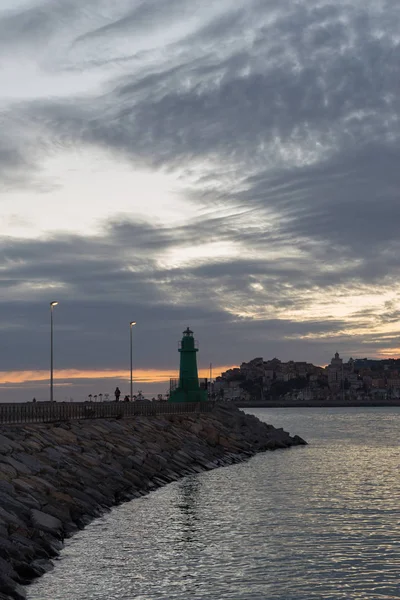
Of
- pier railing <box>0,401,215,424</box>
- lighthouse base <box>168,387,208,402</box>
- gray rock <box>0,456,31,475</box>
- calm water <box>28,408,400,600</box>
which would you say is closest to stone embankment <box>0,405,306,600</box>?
gray rock <box>0,456,31,475</box>

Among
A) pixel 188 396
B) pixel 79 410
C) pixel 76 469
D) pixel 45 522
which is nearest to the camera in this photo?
pixel 45 522

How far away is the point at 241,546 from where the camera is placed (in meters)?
23.0

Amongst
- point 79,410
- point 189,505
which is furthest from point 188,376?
point 189,505

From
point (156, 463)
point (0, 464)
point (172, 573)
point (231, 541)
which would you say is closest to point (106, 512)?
point (0, 464)

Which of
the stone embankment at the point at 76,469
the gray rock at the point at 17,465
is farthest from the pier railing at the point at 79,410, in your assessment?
the gray rock at the point at 17,465

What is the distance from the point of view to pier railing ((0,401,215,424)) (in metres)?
40.8

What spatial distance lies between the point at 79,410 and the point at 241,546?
24.6 m

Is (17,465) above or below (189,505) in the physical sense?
above

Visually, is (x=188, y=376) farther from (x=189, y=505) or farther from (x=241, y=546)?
(x=241, y=546)

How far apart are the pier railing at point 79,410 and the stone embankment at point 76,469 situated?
1416mm

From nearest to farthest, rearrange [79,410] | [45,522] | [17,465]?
[45,522]
[17,465]
[79,410]

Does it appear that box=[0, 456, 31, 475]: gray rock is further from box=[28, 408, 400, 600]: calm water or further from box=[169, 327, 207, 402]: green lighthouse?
box=[169, 327, 207, 402]: green lighthouse

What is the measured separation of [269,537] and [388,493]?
12680 millimetres

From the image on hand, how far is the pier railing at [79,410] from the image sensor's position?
40.8 metres
